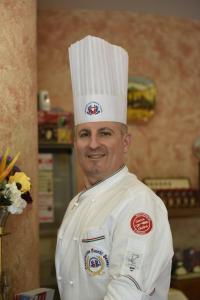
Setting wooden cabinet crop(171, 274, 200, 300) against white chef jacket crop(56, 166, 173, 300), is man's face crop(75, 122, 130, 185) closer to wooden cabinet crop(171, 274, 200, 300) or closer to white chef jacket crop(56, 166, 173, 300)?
white chef jacket crop(56, 166, 173, 300)

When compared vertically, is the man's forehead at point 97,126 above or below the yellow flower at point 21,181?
above

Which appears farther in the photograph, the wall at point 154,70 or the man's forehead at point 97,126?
the wall at point 154,70

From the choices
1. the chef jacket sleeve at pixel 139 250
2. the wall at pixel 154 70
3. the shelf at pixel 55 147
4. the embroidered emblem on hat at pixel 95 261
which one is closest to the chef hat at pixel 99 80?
the chef jacket sleeve at pixel 139 250

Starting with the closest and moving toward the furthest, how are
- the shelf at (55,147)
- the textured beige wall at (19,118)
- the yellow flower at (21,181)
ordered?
the yellow flower at (21,181)
the textured beige wall at (19,118)
the shelf at (55,147)

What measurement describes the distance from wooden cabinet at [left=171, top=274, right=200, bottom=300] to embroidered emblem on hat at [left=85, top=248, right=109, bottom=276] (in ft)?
7.17

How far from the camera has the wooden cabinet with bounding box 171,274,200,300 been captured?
139 inches

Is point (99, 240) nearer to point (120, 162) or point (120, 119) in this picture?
point (120, 162)

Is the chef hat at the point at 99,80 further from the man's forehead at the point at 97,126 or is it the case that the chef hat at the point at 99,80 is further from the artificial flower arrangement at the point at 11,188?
the artificial flower arrangement at the point at 11,188

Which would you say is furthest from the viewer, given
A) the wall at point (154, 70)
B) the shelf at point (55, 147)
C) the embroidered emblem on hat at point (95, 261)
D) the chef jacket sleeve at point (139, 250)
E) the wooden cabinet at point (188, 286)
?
the wall at point (154, 70)

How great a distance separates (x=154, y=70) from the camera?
396 cm

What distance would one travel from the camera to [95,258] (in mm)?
1524

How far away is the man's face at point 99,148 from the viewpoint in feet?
5.63

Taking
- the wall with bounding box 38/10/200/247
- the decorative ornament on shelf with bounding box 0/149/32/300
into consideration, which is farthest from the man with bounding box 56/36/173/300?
the wall with bounding box 38/10/200/247

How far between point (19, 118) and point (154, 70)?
7.15ft
